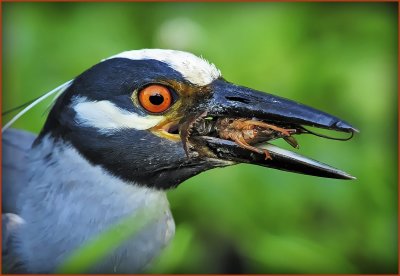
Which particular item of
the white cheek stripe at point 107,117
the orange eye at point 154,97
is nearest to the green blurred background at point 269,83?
the white cheek stripe at point 107,117

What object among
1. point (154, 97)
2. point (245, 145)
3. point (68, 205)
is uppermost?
point (154, 97)

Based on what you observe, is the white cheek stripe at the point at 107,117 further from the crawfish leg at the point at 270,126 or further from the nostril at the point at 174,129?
the crawfish leg at the point at 270,126

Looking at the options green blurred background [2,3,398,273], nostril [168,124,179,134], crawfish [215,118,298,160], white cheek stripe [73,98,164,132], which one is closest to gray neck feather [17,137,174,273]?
white cheek stripe [73,98,164,132]

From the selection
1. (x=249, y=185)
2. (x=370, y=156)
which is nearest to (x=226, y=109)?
(x=249, y=185)

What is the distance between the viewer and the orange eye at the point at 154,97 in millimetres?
2871

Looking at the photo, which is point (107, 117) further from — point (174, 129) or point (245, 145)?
point (245, 145)

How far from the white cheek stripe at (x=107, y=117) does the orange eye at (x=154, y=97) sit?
0.04 meters

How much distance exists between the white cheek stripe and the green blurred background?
817 millimetres

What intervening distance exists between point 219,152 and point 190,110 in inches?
7.7

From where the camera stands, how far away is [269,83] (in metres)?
4.61

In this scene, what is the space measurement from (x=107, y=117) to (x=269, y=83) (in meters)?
1.86

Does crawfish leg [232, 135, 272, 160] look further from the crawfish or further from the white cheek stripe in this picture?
the white cheek stripe

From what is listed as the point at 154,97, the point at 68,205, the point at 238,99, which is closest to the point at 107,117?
A: the point at 154,97

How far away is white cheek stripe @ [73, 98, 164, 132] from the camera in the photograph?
2.90 metres
